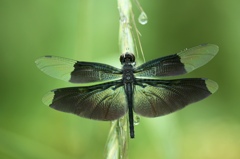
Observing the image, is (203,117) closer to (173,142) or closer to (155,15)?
(173,142)

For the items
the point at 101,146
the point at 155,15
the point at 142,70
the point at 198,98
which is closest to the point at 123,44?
the point at 142,70

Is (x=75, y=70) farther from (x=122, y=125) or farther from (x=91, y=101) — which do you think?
(x=122, y=125)

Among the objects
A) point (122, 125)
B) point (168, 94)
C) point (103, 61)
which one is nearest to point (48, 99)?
point (122, 125)

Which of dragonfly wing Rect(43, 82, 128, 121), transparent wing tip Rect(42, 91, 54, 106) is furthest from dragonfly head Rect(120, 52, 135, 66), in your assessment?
transparent wing tip Rect(42, 91, 54, 106)

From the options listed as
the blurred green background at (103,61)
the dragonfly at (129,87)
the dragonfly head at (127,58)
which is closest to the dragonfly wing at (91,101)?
the dragonfly at (129,87)

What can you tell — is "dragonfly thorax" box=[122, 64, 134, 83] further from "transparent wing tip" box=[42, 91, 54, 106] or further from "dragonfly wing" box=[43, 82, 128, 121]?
"transparent wing tip" box=[42, 91, 54, 106]

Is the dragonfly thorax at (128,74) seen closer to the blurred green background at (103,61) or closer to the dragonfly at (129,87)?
the dragonfly at (129,87)
